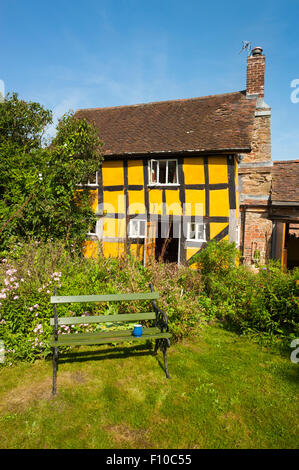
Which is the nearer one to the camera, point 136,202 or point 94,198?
point 136,202

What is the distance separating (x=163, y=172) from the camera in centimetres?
1107

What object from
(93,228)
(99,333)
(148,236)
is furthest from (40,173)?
(99,333)

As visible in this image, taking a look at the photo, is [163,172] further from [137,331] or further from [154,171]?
[137,331]

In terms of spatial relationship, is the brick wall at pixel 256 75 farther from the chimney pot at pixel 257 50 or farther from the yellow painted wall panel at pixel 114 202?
the yellow painted wall panel at pixel 114 202

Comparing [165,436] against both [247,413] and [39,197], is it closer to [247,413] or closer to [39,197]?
[247,413]

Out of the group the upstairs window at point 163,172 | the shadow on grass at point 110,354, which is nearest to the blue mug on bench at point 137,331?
the shadow on grass at point 110,354

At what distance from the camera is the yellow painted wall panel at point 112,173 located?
1145 centimetres

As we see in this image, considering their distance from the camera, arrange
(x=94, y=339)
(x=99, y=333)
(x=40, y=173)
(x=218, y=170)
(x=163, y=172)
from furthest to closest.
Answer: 1. (x=163, y=172)
2. (x=218, y=170)
3. (x=40, y=173)
4. (x=99, y=333)
5. (x=94, y=339)

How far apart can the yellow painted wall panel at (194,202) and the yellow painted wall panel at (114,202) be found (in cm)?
263

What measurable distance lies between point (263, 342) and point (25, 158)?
8.68 meters

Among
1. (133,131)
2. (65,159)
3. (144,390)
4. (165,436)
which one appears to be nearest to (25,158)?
(65,159)

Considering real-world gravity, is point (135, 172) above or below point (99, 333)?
above

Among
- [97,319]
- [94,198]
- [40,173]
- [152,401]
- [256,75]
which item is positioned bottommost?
[152,401]

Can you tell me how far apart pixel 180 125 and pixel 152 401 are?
10669 millimetres
